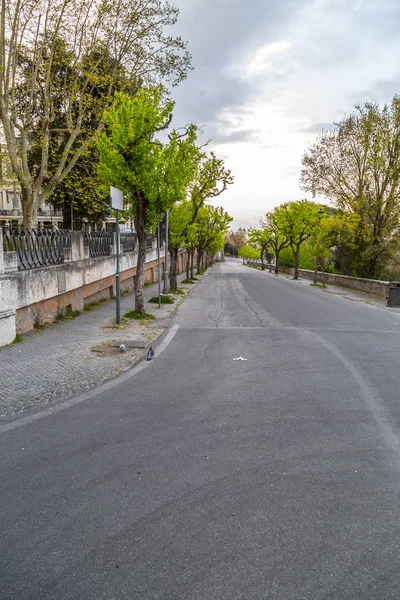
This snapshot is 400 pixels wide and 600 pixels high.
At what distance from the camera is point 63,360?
7199 mm

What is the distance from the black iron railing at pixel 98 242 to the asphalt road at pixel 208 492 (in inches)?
313

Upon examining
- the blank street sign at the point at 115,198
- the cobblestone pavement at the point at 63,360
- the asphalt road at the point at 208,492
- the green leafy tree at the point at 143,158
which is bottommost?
the asphalt road at the point at 208,492

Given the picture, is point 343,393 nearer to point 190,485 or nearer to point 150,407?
point 150,407

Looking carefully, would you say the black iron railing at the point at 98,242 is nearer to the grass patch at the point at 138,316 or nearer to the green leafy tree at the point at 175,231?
the grass patch at the point at 138,316

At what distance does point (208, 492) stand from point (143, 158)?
8.99m

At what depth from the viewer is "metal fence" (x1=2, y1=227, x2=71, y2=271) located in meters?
8.82

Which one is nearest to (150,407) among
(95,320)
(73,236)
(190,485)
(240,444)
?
(240,444)

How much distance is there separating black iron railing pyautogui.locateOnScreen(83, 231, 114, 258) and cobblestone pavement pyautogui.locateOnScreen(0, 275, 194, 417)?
332 cm

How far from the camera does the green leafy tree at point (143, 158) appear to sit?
10.2 meters

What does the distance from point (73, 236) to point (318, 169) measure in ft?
77.1

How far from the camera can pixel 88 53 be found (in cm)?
1577

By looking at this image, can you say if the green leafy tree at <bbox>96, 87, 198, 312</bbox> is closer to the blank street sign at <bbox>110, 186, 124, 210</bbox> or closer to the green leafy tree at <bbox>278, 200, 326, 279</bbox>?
the blank street sign at <bbox>110, 186, 124, 210</bbox>

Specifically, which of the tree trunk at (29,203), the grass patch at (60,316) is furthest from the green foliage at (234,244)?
the grass patch at (60,316)

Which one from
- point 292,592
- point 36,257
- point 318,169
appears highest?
point 318,169
